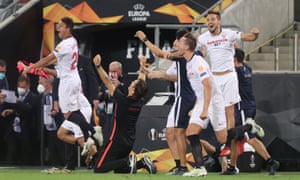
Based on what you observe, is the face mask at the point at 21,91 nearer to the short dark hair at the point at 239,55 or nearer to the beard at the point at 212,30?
the short dark hair at the point at 239,55

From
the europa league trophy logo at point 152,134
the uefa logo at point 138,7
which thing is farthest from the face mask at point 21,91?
the europa league trophy logo at point 152,134

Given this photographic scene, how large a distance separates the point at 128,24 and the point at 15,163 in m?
4.52

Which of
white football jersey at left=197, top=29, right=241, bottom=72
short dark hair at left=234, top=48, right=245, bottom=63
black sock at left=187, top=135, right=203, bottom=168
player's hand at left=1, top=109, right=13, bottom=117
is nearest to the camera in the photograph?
black sock at left=187, top=135, right=203, bottom=168

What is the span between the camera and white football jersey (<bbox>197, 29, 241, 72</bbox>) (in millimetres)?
17938

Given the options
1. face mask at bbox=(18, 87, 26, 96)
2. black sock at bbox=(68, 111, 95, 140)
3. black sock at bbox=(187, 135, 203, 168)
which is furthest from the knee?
face mask at bbox=(18, 87, 26, 96)

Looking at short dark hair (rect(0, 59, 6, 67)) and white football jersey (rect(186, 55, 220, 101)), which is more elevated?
short dark hair (rect(0, 59, 6, 67))

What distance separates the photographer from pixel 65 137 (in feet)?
58.6

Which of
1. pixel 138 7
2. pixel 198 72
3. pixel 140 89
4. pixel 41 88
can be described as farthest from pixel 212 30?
pixel 138 7

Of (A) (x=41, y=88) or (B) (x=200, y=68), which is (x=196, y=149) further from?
(A) (x=41, y=88)

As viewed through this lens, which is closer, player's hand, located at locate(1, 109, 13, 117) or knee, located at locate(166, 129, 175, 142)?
knee, located at locate(166, 129, 175, 142)

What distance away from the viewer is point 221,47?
18.0 meters

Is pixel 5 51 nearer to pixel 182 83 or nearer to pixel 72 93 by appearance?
pixel 72 93

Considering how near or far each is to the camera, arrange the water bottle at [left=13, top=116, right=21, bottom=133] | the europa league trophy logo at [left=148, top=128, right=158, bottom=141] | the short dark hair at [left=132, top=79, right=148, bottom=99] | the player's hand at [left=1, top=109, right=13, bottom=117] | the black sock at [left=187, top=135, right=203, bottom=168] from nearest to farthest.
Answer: the black sock at [left=187, top=135, right=203, bottom=168] < the short dark hair at [left=132, top=79, right=148, bottom=99] < the europa league trophy logo at [left=148, top=128, right=158, bottom=141] < the player's hand at [left=1, top=109, right=13, bottom=117] < the water bottle at [left=13, top=116, right=21, bottom=133]

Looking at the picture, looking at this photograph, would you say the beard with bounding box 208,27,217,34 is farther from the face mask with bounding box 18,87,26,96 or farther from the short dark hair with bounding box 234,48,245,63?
the face mask with bounding box 18,87,26,96
